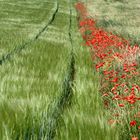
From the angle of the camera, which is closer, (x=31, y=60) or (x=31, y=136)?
(x=31, y=136)

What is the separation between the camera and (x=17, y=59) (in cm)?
620

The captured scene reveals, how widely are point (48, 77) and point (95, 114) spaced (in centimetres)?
154

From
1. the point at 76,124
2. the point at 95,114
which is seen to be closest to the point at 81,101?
the point at 95,114

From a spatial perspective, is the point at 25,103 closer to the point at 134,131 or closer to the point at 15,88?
the point at 15,88

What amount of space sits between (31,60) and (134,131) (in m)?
3.23

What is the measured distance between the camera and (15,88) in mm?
4105

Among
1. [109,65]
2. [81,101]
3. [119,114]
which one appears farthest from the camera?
[109,65]

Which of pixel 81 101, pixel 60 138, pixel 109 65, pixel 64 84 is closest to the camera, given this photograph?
pixel 60 138

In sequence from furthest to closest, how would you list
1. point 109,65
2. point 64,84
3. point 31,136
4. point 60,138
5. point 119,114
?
1. point 109,65
2. point 64,84
3. point 119,114
4. point 60,138
5. point 31,136

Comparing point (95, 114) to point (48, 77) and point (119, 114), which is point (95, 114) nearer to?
point (119, 114)

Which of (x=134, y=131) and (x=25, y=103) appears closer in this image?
(x=134, y=131)

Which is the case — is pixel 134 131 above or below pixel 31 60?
above

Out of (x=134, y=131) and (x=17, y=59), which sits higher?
(x=134, y=131)

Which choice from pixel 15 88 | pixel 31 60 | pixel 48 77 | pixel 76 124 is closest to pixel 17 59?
pixel 31 60
